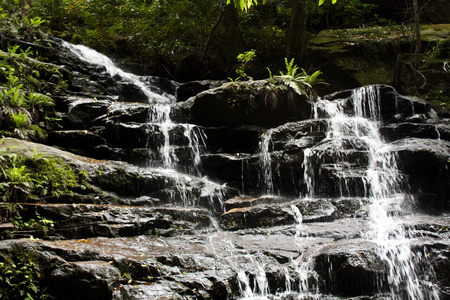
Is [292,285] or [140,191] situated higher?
[140,191]

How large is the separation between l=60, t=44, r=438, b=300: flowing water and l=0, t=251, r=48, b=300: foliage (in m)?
2.35

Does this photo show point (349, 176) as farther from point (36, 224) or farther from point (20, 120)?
point (20, 120)

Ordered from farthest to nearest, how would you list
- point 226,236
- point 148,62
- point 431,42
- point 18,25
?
point 148,62
point 431,42
point 18,25
point 226,236

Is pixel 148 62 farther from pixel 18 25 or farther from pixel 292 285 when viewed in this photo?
pixel 292 285

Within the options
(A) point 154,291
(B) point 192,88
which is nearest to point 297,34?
(B) point 192,88

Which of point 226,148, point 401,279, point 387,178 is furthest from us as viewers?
point 226,148

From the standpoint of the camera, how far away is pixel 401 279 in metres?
4.05

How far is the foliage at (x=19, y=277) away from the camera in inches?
136

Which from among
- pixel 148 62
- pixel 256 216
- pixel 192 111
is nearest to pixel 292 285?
pixel 256 216

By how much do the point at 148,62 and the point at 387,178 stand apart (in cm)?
1075

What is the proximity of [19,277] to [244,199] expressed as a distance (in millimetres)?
4211

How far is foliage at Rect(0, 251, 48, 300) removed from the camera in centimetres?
346

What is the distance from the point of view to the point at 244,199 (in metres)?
6.72

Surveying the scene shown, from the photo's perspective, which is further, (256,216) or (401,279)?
(256,216)
